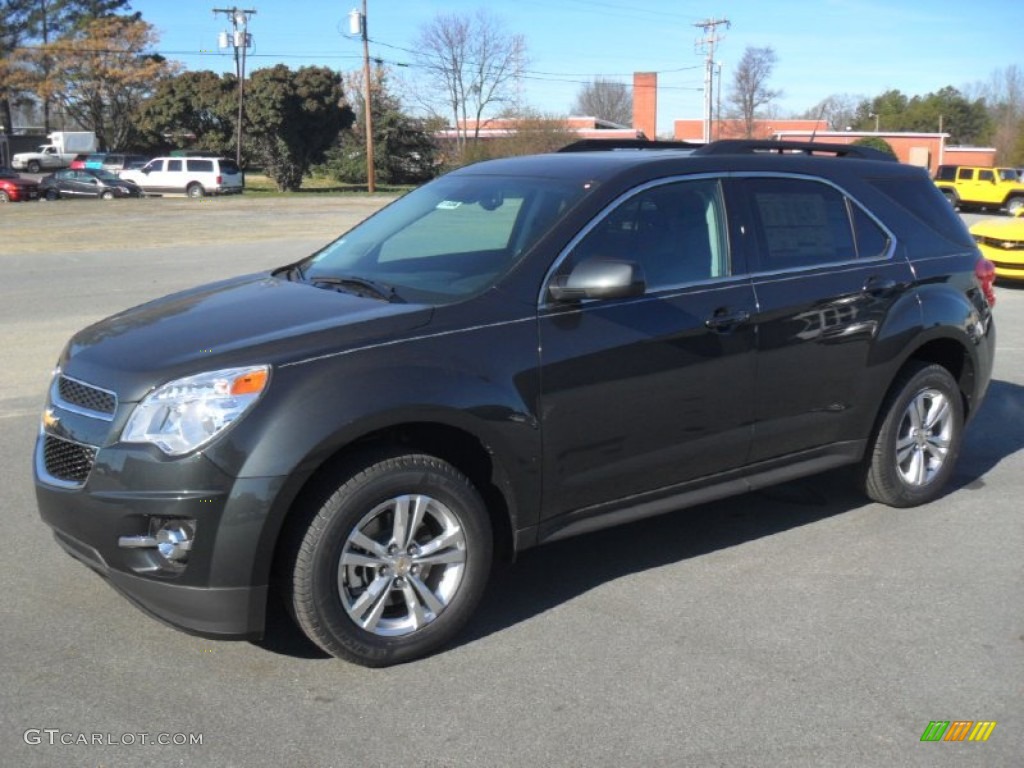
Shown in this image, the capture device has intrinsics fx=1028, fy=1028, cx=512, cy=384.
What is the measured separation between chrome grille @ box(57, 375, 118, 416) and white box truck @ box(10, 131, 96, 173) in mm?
65351

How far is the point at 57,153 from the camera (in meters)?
67.4

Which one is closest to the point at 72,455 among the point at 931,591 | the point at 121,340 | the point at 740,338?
the point at 121,340

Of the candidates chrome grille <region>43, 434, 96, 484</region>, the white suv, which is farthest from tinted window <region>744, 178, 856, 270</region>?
the white suv

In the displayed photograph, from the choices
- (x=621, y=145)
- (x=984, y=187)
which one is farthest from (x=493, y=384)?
(x=984, y=187)

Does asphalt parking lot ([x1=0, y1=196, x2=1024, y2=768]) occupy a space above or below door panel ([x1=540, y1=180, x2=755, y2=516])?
below

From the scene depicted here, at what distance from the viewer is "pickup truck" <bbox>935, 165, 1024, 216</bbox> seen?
37.9 meters

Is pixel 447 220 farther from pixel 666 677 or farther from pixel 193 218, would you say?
pixel 193 218

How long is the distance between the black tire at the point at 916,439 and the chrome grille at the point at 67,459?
151 inches

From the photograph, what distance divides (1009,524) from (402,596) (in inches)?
133

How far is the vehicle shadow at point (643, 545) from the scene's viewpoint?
4.21 m

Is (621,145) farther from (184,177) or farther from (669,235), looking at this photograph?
(184,177)

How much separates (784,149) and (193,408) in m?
3.39

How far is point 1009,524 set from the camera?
538 centimetres

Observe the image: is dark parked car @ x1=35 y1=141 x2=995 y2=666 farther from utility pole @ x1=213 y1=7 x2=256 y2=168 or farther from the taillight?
utility pole @ x1=213 y1=7 x2=256 y2=168
